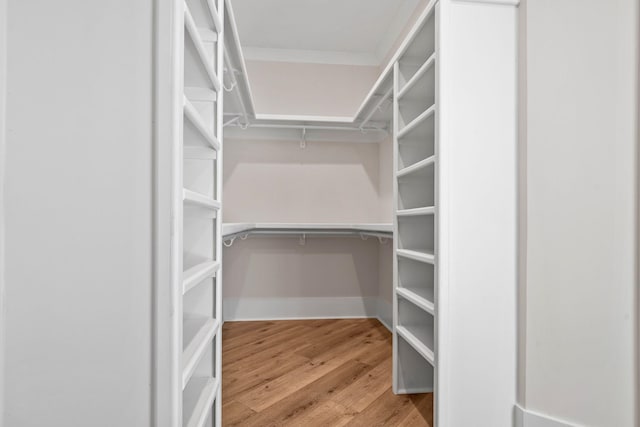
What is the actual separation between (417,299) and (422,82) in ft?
2.98

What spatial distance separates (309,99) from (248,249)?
4.48 feet

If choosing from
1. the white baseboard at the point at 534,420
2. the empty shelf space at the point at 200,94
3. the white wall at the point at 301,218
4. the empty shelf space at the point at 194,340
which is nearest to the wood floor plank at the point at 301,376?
the empty shelf space at the point at 194,340

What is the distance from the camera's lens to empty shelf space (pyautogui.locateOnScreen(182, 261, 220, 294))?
0.80 m

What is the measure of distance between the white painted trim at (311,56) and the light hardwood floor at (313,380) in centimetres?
220

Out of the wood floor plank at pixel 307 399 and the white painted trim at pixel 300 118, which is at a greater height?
the white painted trim at pixel 300 118

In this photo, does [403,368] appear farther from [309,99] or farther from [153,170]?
[309,99]

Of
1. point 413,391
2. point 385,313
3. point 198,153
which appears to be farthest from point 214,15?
point 385,313

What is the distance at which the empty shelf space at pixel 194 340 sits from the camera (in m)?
0.83

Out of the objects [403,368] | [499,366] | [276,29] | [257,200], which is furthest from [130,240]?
[276,29]

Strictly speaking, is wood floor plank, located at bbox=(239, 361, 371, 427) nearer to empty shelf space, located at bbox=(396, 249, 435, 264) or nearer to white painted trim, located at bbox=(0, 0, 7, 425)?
empty shelf space, located at bbox=(396, 249, 435, 264)

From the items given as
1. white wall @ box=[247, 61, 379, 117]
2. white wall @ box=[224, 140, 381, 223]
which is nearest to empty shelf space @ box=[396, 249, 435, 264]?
white wall @ box=[224, 140, 381, 223]

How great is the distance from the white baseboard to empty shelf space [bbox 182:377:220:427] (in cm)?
102

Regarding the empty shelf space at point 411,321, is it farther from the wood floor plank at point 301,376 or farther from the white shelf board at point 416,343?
the wood floor plank at point 301,376

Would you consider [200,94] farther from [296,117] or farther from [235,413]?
[296,117]
